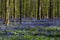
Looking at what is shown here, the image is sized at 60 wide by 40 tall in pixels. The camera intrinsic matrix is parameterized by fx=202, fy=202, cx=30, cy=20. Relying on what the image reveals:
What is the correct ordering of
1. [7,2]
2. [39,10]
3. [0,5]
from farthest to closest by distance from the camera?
1. [0,5]
2. [39,10]
3. [7,2]

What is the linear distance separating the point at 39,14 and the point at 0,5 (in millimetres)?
18936

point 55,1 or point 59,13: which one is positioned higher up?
point 55,1

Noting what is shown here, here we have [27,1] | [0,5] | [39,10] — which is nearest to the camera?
[39,10]

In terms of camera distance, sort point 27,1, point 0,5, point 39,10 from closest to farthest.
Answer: point 39,10, point 0,5, point 27,1

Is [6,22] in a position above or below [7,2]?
below

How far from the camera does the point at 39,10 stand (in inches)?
1117

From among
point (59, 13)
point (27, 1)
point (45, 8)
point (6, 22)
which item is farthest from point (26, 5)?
point (6, 22)

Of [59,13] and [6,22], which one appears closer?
[6,22]

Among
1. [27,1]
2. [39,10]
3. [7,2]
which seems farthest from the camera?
[27,1]

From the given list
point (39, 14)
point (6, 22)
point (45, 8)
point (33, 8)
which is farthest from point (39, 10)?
point (33, 8)

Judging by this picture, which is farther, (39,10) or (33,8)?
(33,8)

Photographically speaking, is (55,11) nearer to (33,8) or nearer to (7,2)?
(33,8)

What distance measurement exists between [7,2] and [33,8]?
34.5m

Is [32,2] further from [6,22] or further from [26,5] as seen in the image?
[6,22]
